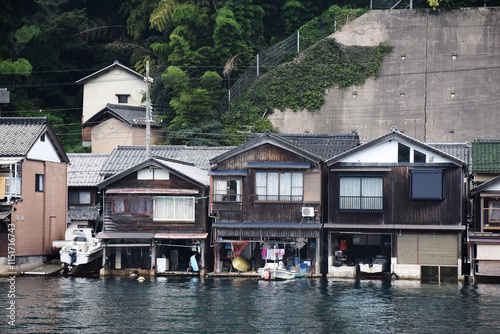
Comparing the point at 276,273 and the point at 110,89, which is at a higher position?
the point at 110,89

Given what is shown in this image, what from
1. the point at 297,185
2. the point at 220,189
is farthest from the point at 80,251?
the point at 297,185

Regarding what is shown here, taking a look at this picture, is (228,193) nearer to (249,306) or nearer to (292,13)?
(249,306)

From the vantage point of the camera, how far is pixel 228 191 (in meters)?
47.5

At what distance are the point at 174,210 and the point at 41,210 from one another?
940 centimetres

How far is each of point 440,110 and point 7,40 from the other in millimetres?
40201

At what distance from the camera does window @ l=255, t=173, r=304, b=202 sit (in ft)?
153

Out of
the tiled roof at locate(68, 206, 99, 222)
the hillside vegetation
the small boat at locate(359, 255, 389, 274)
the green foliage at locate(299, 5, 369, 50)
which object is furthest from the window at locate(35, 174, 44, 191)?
the green foliage at locate(299, 5, 369, 50)

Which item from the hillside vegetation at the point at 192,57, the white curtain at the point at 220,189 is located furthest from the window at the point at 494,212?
the hillside vegetation at the point at 192,57

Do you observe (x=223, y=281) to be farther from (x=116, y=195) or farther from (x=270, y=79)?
(x=270, y=79)

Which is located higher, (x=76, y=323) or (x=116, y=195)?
(x=116, y=195)

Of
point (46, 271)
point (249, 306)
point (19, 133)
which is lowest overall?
point (249, 306)

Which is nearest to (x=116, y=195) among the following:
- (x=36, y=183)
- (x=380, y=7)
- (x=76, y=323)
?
(x=36, y=183)

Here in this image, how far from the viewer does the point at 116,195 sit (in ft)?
160

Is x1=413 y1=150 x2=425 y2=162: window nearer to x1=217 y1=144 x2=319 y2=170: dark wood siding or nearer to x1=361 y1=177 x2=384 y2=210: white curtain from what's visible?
x1=361 y1=177 x2=384 y2=210: white curtain
